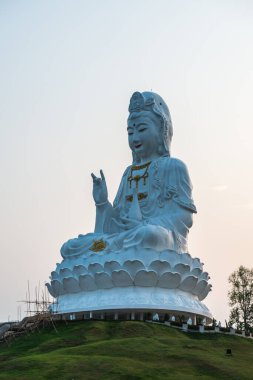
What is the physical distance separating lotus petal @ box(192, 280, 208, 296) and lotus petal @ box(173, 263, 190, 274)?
3.22 feet

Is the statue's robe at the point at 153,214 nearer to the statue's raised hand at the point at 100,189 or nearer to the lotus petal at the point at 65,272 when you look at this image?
the statue's raised hand at the point at 100,189

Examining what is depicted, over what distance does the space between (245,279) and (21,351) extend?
1364cm

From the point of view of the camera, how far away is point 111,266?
76.9ft

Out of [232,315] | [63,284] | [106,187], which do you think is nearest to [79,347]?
[63,284]

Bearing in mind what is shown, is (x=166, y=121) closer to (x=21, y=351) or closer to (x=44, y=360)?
(x=21, y=351)

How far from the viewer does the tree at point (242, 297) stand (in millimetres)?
29938

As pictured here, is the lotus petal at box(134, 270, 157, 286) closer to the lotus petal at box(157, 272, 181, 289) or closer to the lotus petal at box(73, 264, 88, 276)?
the lotus petal at box(157, 272, 181, 289)

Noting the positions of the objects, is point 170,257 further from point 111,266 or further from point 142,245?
point 111,266

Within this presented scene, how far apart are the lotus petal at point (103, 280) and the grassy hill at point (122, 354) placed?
244 cm

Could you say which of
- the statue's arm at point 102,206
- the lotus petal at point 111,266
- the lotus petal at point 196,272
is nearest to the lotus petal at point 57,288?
the lotus petal at point 111,266

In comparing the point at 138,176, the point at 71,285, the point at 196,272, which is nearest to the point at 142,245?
the point at 196,272

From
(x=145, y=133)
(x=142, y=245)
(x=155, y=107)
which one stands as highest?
(x=155, y=107)

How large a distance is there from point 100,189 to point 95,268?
2983mm

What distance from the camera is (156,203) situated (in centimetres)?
2591
